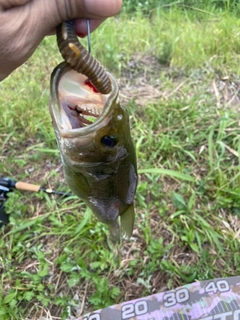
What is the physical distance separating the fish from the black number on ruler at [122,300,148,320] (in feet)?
2.85

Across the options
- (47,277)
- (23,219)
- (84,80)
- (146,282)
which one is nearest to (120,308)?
(146,282)

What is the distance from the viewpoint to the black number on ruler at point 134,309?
6.78 feet

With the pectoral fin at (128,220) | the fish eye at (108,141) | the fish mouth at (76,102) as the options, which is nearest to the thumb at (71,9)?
the fish mouth at (76,102)

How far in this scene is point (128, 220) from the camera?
1.77 metres

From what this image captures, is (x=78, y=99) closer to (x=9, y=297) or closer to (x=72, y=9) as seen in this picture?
(x=72, y=9)

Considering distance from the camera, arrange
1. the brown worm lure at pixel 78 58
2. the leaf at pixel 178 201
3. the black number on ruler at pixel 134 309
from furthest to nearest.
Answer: the leaf at pixel 178 201 → the black number on ruler at pixel 134 309 → the brown worm lure at pixel 78 58

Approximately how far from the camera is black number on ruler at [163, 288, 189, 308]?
210 centimetres

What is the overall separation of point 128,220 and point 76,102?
723 mm

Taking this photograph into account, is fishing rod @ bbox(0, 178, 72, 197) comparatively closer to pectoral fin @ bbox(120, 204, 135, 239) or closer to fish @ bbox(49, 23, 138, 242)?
pectoral fin @ bbox(120, 204, 135, 239)

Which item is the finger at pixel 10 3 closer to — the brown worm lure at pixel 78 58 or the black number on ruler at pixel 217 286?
the brown worm lure at pixel 78 58

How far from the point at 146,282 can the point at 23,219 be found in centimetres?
100

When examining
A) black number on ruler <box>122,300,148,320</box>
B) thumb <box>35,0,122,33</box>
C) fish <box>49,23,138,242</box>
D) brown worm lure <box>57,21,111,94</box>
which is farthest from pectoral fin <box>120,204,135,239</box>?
thumb <box>35,0,122,33</box>

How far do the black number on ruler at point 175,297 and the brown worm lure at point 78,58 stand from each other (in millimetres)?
1436

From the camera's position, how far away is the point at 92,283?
7.78ft
